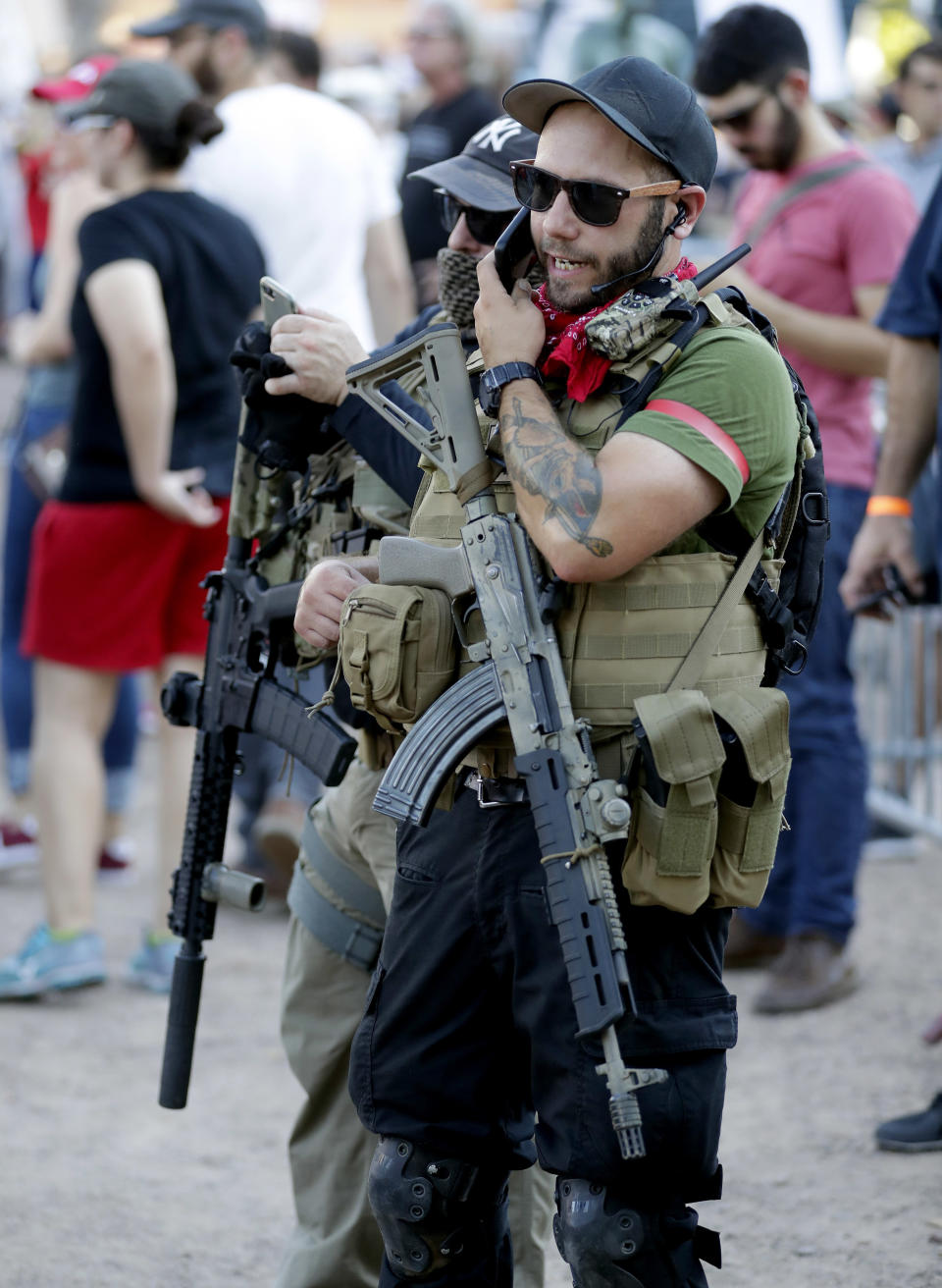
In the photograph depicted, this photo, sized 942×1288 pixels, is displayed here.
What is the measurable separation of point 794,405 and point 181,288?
281 centimetres

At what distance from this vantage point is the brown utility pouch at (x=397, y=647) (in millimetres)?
2422

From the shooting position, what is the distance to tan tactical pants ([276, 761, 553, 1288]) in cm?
297

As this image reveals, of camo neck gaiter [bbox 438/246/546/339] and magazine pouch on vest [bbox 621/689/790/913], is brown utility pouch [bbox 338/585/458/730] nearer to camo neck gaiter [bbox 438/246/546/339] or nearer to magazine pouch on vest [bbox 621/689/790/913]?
magazine pouch on vest [bbox 621/689/790/913]

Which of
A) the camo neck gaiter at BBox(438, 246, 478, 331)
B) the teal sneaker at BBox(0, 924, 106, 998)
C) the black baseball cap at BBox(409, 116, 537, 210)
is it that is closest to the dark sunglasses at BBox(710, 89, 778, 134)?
the black baseball cap at BBox(409, 116, 537, 210)

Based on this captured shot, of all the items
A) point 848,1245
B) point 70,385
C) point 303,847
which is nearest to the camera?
point 303,847

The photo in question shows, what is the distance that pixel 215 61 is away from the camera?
19.2 feet

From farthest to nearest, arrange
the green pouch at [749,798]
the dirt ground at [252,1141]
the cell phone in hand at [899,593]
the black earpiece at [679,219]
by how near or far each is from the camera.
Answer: the cell phone in hand at [899,593], the dirt ground at [252,1141], the black earpiece at [679,219], the green pouch at [749,798]

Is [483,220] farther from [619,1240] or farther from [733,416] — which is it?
[619,1240]

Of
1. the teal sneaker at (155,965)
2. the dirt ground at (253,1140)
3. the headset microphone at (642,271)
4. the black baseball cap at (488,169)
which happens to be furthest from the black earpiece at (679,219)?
the teal sneaker at (155,965)

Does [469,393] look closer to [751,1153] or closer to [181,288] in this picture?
[751,1153]

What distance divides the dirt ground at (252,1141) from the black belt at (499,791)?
1.36 meters

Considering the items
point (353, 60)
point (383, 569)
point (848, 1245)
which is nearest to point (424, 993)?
point (383, 569)

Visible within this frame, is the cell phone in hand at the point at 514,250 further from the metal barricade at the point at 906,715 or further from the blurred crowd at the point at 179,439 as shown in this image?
the metal barricade at the point at 906,715

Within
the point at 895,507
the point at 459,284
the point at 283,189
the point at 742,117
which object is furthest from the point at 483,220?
the point at 283,189
